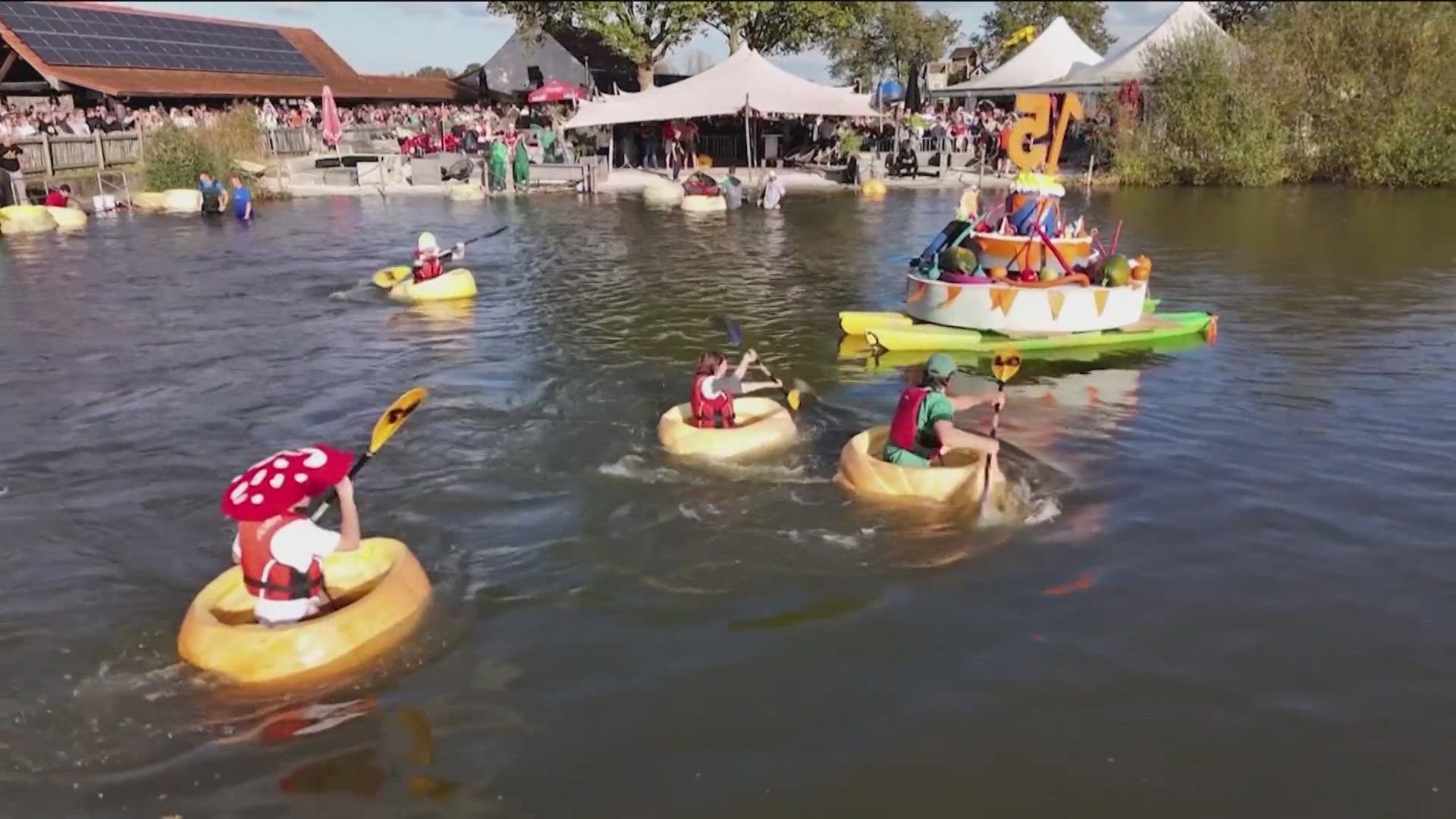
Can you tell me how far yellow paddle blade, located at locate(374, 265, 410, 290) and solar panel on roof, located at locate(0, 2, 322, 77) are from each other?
21.0m

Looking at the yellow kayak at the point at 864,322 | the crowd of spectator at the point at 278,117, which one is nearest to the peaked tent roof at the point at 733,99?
the crowd of spectator at the point at 278,117

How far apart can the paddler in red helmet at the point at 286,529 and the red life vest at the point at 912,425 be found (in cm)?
420

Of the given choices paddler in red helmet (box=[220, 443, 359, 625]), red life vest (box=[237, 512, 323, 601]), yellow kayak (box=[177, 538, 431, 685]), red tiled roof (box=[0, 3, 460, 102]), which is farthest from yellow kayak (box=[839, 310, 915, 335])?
red tiled roof (box=[0, 3, 460, 102])

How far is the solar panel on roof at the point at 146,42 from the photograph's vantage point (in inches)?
1255

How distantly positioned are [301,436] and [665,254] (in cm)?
1075

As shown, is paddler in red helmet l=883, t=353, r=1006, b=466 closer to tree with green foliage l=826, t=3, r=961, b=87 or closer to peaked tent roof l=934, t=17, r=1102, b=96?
peaked tent roof l=934, t=17, r=1102, b=96

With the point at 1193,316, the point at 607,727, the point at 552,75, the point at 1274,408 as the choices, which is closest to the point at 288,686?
the point at 607,727

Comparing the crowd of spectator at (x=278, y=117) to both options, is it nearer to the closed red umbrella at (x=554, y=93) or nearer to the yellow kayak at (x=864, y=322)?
the closed red umbrella at (x=554, y=93)

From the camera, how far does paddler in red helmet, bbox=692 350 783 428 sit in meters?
9.47

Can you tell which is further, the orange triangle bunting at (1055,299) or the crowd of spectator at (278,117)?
the crowd of spectator at (278,117)

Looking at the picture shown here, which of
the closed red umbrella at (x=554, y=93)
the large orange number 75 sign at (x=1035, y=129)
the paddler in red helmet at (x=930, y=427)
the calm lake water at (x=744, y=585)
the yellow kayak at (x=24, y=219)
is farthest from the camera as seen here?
the closed red umbrella at (x=554, y=93)

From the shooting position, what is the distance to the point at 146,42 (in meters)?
35.3

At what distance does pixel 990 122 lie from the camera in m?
34.4

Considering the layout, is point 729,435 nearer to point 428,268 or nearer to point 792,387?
point 792,387
